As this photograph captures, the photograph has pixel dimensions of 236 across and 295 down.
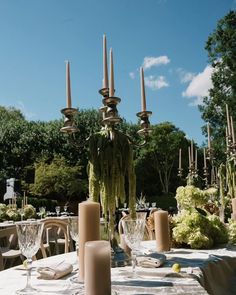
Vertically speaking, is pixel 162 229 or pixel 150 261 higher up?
pixel 162 229

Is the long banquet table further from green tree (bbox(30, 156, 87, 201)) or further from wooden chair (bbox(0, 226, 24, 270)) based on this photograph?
green tree (bbox(30, 156, 87, 201))

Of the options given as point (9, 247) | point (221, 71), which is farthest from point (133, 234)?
point (221, 71)

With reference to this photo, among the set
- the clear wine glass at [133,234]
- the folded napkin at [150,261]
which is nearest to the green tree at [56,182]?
the folded napkin at [150,261]

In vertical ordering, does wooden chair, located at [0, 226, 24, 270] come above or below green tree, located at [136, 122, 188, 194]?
below

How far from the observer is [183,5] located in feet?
31.0

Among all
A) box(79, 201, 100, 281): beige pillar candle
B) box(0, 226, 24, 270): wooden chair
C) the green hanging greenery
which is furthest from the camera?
box(0, 226, 24, 270): wooden chair

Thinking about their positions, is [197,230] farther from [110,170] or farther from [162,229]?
[110,170]

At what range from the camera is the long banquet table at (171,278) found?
122 centimetres

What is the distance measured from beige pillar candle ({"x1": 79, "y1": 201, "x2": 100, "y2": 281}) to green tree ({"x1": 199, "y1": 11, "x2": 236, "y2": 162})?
47.8 ft

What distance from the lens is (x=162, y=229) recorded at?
1.92 metres

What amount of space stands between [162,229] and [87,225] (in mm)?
729

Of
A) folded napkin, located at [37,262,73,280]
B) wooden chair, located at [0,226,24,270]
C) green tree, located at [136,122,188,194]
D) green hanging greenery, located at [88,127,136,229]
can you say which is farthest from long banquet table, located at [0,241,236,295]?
green tree, located at [136,122,188,194]

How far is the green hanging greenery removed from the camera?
1742 mm

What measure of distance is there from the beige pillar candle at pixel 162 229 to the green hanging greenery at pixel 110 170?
0.17 metres
